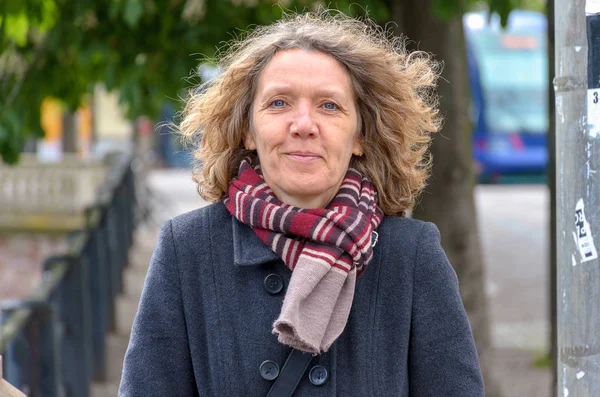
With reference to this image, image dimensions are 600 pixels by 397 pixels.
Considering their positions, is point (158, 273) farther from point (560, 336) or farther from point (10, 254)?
point (10, 254)

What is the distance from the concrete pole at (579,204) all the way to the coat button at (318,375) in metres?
0.52

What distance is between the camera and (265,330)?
2.45 meters

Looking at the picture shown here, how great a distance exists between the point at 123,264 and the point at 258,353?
407 inches

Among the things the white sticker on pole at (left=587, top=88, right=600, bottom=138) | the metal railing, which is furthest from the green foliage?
the white sticker on pole at (left=587, top=88, right=600, bottom=138)

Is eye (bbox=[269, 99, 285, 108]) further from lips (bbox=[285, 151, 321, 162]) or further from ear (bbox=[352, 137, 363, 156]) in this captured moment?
ear (bbox=[352, 137, 363, 156])

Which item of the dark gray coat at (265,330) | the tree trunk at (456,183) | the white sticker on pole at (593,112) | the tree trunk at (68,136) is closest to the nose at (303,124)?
the dark gray coat at (265,330)

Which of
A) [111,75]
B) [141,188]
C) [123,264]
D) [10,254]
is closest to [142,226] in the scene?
[141,188]

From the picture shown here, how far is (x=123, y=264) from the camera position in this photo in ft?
41.2

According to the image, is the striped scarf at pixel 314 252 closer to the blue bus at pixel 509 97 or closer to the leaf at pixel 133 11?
the leaf at pixel 133 11

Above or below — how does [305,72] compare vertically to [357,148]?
above

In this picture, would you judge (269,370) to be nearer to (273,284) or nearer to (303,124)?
(273,284)

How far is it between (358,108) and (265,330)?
0.60 metres

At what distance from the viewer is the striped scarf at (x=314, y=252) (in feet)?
7.64

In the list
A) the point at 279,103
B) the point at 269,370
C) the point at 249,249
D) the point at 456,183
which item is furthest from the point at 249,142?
the point at 456,183
